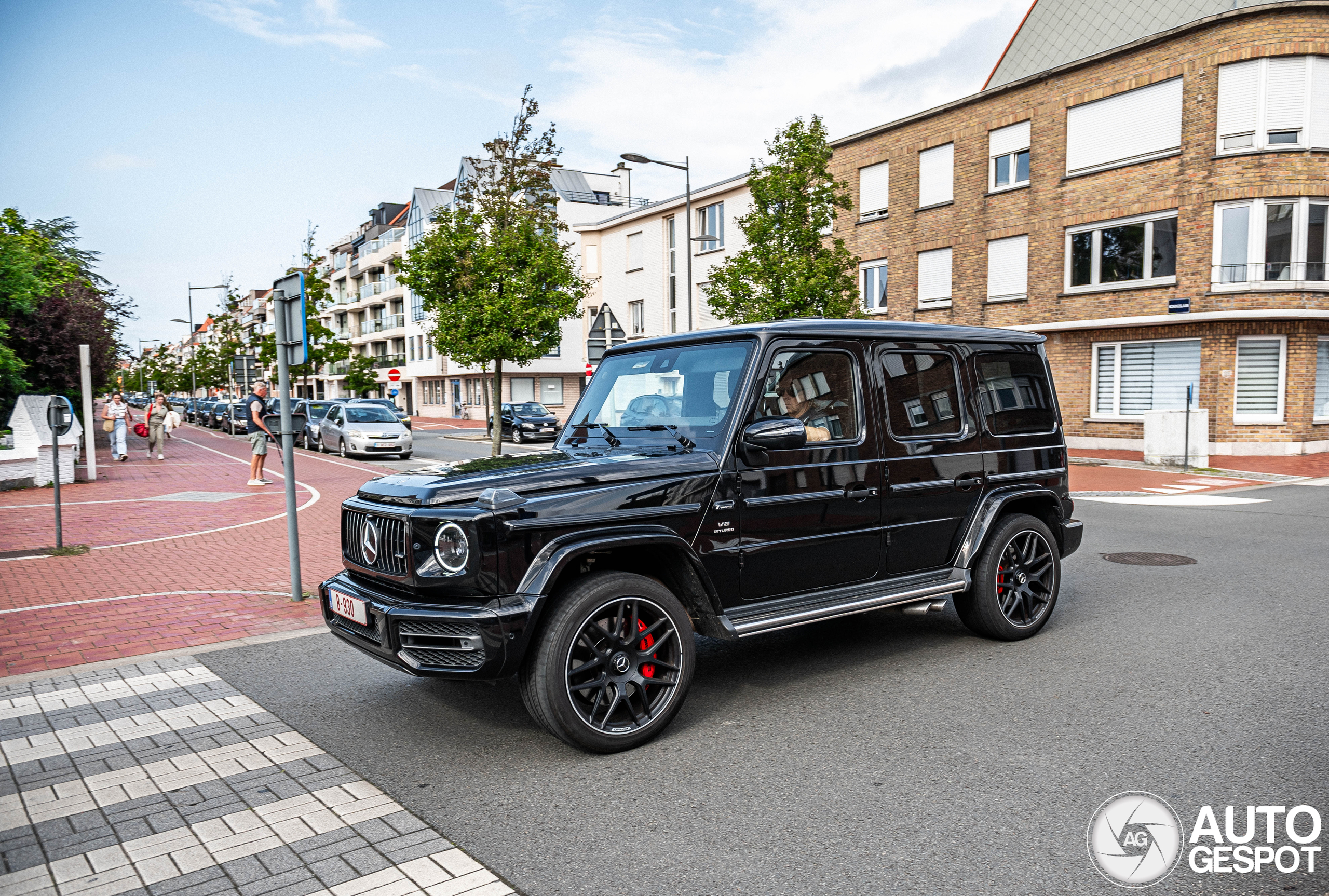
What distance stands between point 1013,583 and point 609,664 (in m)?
3.01

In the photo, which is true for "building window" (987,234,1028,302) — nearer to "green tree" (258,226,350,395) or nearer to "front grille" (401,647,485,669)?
"front grille" (401,647,485,669)

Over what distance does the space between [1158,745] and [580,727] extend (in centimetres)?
251

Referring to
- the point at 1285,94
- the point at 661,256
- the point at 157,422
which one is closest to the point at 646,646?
the point at 1285,94

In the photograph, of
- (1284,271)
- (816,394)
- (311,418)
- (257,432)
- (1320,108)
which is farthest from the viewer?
(311,418)

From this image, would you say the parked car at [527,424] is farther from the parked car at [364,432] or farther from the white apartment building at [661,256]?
the parked car at [364,432]

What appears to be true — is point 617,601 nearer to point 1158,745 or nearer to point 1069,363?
point 1158,745

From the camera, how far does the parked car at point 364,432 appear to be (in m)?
24.5

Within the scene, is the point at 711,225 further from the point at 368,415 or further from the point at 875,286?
the point at 368,415

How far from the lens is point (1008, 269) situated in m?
25.4

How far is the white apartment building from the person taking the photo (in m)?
38.4

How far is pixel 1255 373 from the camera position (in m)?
20.9

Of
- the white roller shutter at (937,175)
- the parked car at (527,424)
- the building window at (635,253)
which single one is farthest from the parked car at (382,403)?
the building window at (635,253)

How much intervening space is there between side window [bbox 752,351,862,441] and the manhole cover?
4.87 meters

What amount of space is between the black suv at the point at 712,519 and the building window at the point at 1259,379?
18.1 meters
